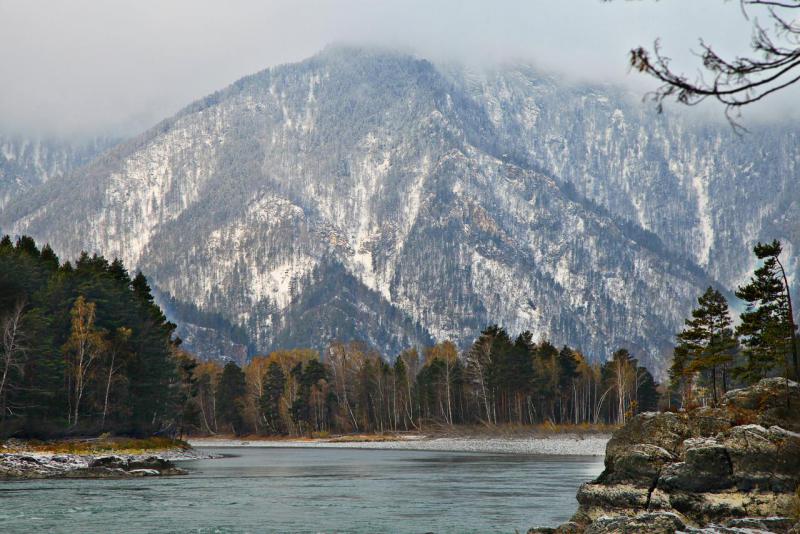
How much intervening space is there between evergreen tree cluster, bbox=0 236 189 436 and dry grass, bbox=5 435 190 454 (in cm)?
138

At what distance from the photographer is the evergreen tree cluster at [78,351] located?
74.2 m

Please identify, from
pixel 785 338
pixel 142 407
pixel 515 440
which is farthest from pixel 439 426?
pixel 785 338

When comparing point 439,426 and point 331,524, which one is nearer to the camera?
point 331,524

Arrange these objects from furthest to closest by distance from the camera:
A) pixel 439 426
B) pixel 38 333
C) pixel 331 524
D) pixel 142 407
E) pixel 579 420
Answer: pixel 579 420 < pixel 439 426 < pixel 142 407 < pixel 38 333 < pixel 331 524

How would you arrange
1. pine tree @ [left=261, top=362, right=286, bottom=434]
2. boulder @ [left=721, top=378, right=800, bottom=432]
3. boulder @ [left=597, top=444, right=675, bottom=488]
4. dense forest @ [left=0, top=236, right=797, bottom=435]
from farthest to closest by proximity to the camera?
pine tree @ [left=261, top=362, right=286, bottom=434]
dense forest @ [left=0, top=236, right=797, bottom=435]
boulder @ [left=721, top=378, right=800, bottom=432]
boulder @ [left=597, top=444, right=675, bottom=488]

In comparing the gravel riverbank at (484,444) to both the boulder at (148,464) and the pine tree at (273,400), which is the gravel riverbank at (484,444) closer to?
the pine tree at (273,400)

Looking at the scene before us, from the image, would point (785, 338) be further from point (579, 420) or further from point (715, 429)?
point (579, 420)

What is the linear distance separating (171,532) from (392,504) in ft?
45.4

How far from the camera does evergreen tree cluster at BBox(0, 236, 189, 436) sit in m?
74.2

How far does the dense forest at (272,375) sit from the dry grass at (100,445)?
1.52 meters

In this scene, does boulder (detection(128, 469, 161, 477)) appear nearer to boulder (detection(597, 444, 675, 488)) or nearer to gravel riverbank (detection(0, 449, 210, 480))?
gravel riverbank (detection(0, 449, 210, 480))

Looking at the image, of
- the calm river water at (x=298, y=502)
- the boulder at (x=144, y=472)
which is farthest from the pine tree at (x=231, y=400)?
the boulder at (x=144, y=472)

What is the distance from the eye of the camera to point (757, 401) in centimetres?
3584

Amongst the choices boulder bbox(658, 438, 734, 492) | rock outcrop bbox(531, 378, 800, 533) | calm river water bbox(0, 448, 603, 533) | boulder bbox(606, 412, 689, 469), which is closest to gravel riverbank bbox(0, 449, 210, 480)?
calm river water bbox(0, 448, 603, 533)
